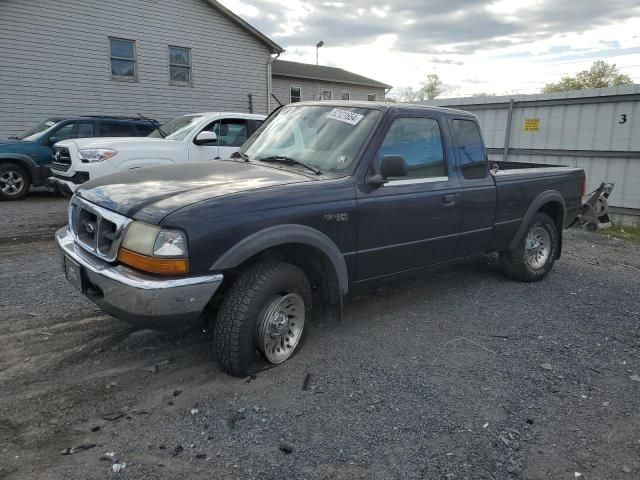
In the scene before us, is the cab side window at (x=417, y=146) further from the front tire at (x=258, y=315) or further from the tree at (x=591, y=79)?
the tree at (x=591, y=79)

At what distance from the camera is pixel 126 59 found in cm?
1506

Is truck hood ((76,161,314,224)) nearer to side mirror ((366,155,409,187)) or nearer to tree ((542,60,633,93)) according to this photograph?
side mirror ((366,155,409,187))

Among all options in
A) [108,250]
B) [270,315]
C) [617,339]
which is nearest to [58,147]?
[108,250]

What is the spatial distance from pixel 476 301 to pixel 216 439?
325cm

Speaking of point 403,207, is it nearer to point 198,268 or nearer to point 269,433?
point 198,268

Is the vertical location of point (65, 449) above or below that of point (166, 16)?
below

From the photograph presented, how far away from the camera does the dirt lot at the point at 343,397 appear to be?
8.17ft

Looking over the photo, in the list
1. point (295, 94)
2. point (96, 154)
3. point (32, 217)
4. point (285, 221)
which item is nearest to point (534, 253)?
point (285, 221)

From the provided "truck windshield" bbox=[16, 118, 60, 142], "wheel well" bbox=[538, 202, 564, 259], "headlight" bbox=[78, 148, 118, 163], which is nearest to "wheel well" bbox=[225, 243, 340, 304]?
"wheel well" bbox=[538, 202, 564, 259]

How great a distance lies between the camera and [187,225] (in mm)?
2779

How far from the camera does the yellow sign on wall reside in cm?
1032

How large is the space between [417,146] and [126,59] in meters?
13.8

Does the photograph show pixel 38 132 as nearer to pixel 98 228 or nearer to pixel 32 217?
pixel 32 217

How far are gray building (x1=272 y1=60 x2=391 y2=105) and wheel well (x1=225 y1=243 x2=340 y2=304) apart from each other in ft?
71.8
